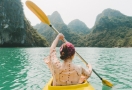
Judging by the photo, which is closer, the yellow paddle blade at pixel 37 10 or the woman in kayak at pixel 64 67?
the woman in kayak at pixel 64 67

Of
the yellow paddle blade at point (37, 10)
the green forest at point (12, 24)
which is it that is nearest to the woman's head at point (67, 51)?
the yellow paddle blade at point (37, 10)

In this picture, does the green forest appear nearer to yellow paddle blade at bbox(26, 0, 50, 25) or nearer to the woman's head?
yellow paddle blade at bbox(26, 0, 50, 25)

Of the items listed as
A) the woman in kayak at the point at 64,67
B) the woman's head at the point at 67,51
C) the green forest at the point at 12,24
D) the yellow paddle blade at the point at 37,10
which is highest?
the green forest at the point at 12,24

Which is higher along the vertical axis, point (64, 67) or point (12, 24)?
point (12, 24)

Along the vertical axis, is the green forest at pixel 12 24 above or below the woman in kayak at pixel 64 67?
above

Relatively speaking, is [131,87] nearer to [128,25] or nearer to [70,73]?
[70,73]

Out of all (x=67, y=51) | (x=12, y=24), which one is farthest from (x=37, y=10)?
(x=12, y=24)

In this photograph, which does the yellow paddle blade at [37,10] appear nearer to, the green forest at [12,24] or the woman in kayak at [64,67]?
the woman in kayak at [64,67]

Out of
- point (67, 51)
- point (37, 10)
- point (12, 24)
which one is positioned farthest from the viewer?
point (12, 24)

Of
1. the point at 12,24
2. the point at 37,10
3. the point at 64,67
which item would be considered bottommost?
the point at 64,67

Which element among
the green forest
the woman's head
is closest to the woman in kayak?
the woman's head

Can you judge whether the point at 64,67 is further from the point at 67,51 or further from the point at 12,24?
the point at 12,24

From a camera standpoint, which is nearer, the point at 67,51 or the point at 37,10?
the point at 67,51

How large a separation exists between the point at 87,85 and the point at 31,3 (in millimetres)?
3177
